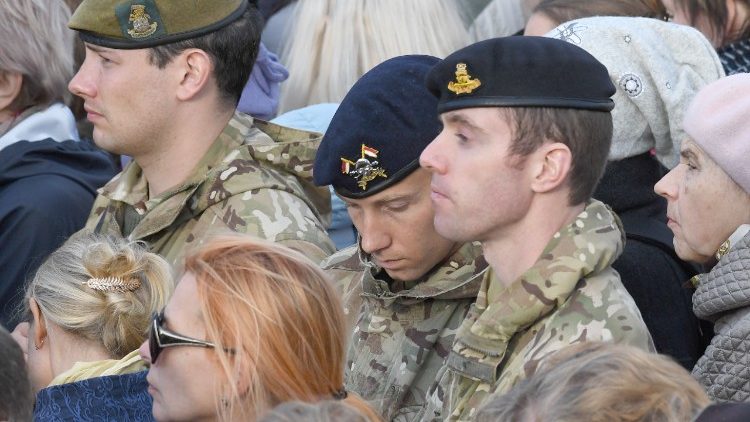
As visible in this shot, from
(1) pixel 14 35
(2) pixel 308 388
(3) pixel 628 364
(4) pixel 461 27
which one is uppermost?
(3) pixel 628 364

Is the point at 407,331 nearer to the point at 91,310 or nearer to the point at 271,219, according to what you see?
the point at 271,219

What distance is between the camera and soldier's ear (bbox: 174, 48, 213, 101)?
4207mm

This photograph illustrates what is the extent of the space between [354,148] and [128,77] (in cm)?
103

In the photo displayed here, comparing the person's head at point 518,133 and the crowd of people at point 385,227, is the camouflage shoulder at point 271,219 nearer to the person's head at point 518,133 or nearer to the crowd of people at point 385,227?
the crowd of people at point 385,227

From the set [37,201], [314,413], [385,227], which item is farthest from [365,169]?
[37,201]

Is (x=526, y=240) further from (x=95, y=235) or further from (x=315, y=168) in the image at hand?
(x=95, y=235)

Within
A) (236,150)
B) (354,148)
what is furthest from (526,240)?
(236,150)

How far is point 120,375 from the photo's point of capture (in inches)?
131

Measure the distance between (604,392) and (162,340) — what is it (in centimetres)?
118

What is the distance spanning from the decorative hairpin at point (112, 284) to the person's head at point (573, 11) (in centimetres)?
190

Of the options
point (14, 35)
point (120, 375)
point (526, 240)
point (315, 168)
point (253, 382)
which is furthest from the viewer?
point (14, 35)

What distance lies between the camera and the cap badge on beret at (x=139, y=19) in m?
4.12

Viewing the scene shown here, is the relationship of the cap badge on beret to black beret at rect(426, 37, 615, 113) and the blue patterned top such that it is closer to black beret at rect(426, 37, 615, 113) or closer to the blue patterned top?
black beret at rect(426, 37, 615, 113)

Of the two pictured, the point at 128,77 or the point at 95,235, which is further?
the point at 128,77
